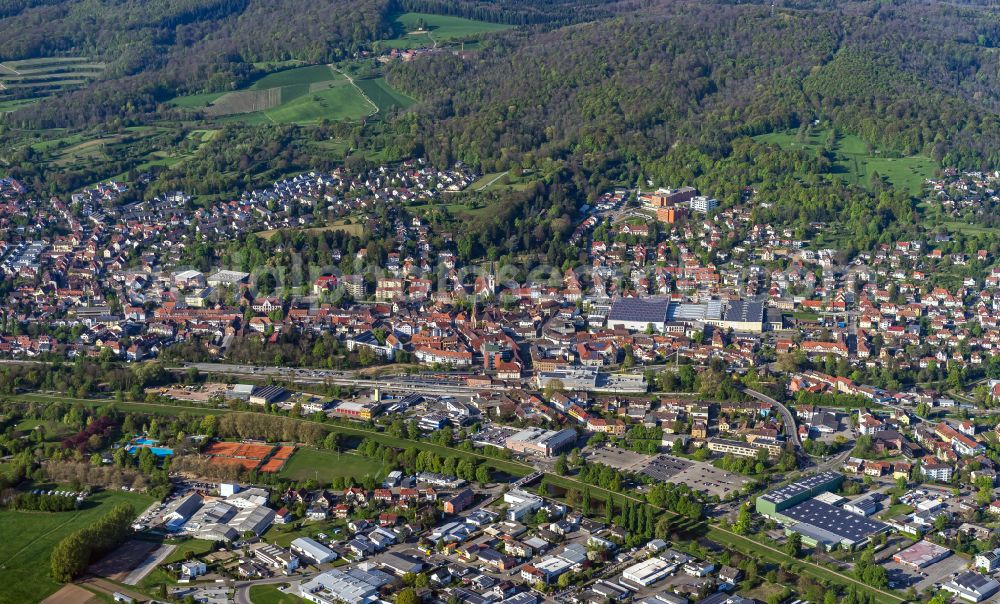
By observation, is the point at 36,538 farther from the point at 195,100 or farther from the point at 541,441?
the point at 195,100

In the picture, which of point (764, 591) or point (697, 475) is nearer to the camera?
point (764, 591)

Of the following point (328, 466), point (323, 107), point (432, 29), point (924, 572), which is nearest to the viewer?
point (924, 572)

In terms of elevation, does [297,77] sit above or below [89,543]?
above

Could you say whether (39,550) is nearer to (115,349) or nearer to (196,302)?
(115,349)

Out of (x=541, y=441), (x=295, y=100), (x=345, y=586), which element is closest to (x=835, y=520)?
(x=541, y=441)

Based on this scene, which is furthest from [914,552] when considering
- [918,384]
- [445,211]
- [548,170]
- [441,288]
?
[548,170]

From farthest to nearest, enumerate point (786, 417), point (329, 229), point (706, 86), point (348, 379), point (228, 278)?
1. point (706, 86)
2. point (329, 229)
3. point (228, 278)
4. point (348, 379)
5. point (786, 417)
